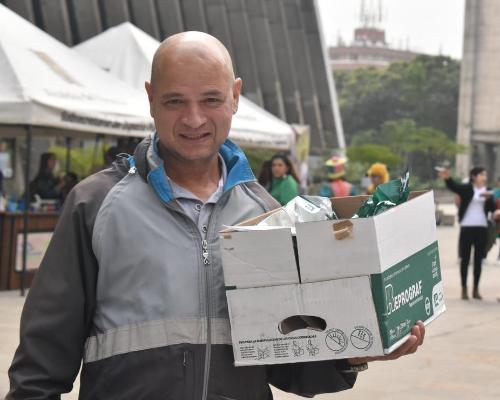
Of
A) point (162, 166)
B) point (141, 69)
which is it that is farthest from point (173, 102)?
point (141, 69)

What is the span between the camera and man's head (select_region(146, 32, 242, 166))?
2.91m

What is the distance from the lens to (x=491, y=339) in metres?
11.3

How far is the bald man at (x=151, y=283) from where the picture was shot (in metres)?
2.82

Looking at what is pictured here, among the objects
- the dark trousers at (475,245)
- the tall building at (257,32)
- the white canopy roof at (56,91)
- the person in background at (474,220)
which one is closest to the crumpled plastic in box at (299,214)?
the white canopy roof at (56,91)

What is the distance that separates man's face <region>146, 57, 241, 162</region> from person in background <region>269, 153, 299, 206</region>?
10.2 meters

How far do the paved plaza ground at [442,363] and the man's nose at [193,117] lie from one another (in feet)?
16.5

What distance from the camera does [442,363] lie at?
9.72 metres

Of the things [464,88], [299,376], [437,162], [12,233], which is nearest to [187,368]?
[299,376]

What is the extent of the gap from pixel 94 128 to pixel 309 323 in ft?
33.7

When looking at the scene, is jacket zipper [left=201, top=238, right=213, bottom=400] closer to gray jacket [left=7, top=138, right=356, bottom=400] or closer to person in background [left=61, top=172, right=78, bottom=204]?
gray jacket [left=7, top=138, right=356, bottom=400]

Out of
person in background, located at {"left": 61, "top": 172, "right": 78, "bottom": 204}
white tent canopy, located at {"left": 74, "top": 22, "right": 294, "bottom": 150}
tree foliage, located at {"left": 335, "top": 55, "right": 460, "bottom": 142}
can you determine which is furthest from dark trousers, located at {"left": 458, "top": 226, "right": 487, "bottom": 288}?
tree foliage, located at {"left": 335, "top": 55, "right": 460, "bottom": 142}

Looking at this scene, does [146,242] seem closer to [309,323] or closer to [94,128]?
[309,323]

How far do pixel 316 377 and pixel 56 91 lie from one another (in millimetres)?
10028

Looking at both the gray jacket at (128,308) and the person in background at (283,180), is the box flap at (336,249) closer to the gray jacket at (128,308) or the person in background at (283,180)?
the gray jacket at (128,308)
